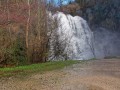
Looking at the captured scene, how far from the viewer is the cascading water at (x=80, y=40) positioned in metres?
39.6

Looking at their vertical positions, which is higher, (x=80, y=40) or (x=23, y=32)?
(x=23, y=32)

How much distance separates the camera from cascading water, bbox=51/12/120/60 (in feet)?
130

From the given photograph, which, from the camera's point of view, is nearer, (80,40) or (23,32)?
(23,32)

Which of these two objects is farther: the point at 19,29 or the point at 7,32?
the point at 19,29

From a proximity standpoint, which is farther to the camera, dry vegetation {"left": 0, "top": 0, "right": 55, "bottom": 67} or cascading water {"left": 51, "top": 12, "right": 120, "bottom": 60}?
cascading water {"left": 51, "top": 12, "right": 120, "bottom": 60}

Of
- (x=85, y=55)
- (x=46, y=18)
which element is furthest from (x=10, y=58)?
(x=85, y=55)

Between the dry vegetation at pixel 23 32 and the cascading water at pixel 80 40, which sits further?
the cascading water at pixel 80 40

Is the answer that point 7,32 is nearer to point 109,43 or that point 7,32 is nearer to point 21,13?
point 21,13

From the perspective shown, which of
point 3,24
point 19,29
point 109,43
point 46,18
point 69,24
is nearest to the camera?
point 3,24

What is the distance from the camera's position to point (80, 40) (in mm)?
49969

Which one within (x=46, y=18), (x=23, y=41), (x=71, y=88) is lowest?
(x=71, y=88)

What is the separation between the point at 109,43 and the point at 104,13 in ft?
23.0

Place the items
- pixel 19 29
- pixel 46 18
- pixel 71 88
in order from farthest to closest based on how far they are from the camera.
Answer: pixel 46 18, pixel 19 29, pixel 71 88

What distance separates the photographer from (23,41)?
1341 inches
